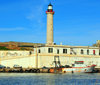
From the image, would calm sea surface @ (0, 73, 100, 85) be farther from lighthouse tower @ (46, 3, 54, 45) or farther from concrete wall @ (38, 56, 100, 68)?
lighthouse tower @ (46, 3, 54, 45)

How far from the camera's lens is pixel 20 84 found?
53375mm

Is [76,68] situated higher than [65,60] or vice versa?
[65,60]

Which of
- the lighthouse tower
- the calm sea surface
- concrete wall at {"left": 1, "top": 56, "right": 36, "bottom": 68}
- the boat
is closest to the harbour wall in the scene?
concrete wall at {"left": 1, "top": 56, "right": 36, "bottom": 68}

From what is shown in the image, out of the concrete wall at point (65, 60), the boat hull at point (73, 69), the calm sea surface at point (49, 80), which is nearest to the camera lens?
the calm sea surface at point (49, 80)

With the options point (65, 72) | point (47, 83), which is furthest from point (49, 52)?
point (47, 83)

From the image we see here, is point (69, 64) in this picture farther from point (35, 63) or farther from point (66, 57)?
point (35, 63)

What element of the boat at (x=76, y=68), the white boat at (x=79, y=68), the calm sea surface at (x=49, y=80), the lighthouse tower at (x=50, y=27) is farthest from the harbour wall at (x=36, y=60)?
the calm sea surface at (x=49, y=80)

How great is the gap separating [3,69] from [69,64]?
1709cm

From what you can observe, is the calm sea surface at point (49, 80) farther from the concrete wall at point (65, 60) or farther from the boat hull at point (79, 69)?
the concrete wall at point (65, 60)

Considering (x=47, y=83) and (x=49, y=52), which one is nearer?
(x=47, y=83)

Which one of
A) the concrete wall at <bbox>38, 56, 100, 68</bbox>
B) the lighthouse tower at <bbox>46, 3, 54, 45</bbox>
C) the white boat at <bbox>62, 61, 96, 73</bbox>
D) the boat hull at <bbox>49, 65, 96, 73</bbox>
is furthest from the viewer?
the lighthouse tower at <bbox>46, 3, 54, 45</bbox>

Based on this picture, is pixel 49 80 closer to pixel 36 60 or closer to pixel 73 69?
pixel 73 69

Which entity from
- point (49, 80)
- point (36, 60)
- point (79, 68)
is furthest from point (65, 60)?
point (49, 80)

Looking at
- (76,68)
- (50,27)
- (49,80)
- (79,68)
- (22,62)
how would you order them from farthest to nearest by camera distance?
(50,27)
(22,62)
(79,68)
(76,68)
(49,80)
